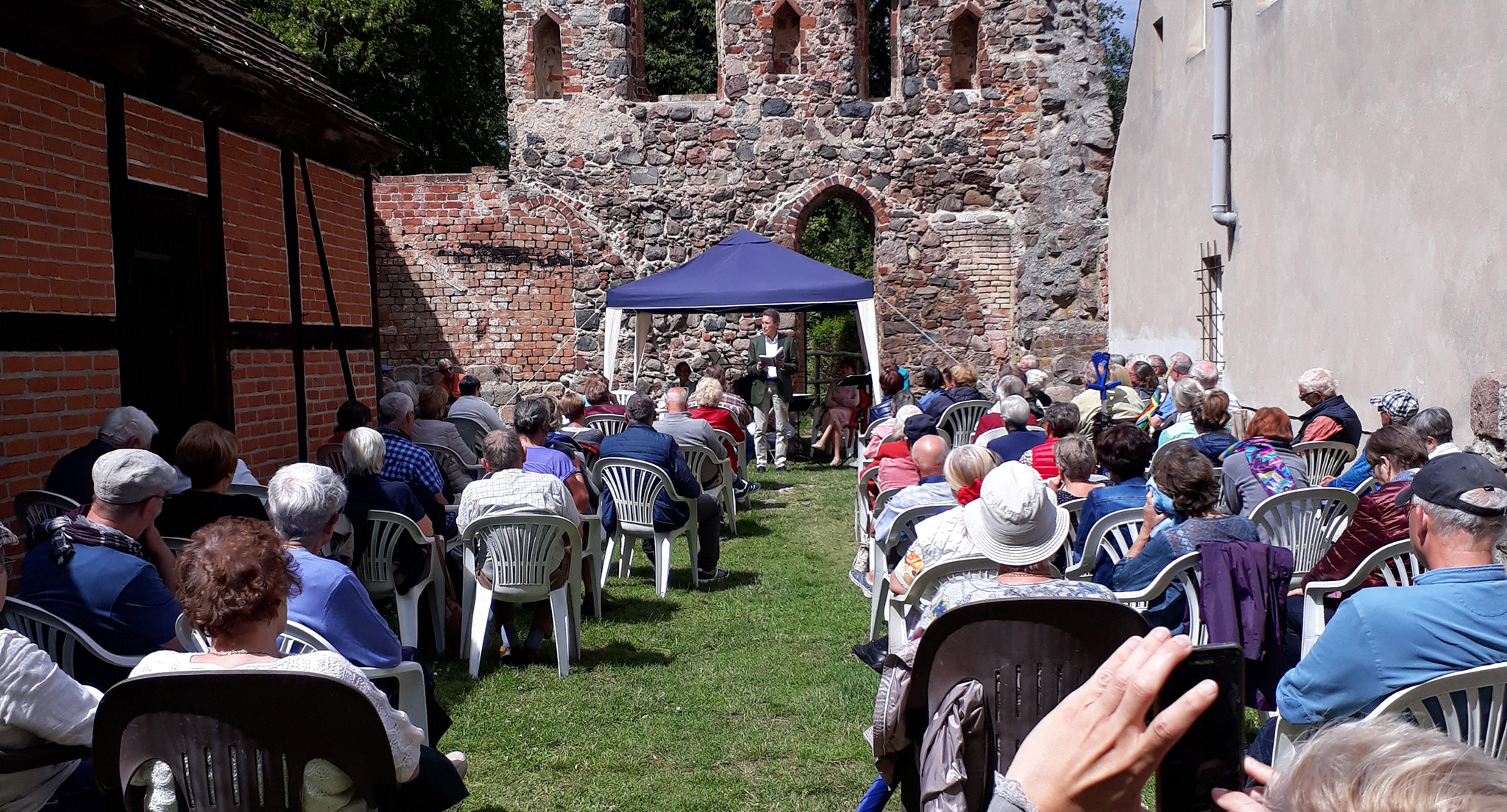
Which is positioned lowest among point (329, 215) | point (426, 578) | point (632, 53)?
point (426, 578)

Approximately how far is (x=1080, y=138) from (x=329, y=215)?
30.5ft

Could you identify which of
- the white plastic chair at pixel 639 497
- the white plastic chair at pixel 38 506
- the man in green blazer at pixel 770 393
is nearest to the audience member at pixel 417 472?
the white plastic chair at pixel 639 497

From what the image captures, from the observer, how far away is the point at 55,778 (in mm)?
2572

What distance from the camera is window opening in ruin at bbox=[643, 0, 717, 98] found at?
83.3 feet

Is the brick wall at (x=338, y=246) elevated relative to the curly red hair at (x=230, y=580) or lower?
elevated

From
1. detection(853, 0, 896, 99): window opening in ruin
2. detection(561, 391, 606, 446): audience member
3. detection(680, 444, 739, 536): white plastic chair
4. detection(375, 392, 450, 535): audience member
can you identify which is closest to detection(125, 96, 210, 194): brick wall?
detection(375, 392, 450, 535): audience member

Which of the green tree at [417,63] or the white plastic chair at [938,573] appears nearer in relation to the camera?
the white plastic chair at [938,573]

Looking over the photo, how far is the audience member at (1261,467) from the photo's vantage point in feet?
16.0

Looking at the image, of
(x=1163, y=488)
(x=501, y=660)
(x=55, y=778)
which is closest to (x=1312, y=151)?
(x=1163, y=488)

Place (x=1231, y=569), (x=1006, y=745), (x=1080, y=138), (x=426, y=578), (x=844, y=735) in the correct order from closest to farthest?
(x=1006, y=745)
(x=1231, y=569)
(x=844, y=735)
(x=426, y=578)
(x=1080, y=138)

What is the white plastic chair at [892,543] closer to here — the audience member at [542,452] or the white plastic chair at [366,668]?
the audience member at [542,452]

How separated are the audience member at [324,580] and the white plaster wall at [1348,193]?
5.72m

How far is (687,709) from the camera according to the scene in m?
4.45

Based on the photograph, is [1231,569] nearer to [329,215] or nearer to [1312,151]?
[1312,151]
